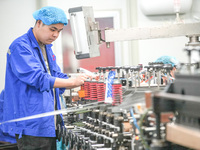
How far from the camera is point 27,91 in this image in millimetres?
2324

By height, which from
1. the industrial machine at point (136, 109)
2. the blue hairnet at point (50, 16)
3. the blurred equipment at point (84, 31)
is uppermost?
the blue hairnet at point (50, 16)

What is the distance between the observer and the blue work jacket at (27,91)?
225 cm

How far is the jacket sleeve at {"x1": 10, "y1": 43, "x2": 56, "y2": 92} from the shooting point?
7.33ft

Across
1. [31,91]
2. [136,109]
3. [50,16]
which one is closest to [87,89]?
[31,91]

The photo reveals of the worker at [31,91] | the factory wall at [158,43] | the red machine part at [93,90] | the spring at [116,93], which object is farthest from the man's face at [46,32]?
the factory wall at [158,43]

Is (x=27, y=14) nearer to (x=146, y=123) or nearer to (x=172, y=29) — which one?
(x=172, y=29)

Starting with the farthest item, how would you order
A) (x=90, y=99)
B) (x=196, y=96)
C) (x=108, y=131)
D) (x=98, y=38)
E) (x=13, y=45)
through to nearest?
(x=90, y=99) < (x=13, y=45) < (x=98, y=38) < (x=108, y=131) < (x=196, y=96)

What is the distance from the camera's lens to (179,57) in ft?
19.6

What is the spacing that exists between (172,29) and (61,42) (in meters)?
3.81

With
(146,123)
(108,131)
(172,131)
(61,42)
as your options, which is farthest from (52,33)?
(61,42)

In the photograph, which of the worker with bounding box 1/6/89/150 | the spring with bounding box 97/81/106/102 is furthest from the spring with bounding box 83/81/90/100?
the worker with bounding box 1/6/89/150

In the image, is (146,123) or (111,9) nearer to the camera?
(146,123)

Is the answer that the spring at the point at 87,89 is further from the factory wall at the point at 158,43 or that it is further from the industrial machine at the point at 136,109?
the factory wall at the point at 158,43

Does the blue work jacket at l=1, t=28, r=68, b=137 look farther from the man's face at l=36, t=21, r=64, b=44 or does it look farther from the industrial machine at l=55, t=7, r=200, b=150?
the industrial machine at l=55, t=7, r=200, b=150
